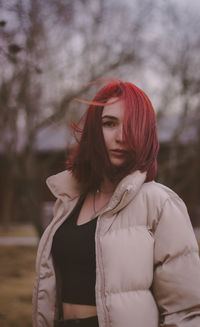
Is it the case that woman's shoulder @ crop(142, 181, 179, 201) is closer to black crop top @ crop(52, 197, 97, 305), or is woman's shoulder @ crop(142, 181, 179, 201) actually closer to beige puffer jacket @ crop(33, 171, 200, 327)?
beige puffer jacket @ crop(33, 171, 200, 327)

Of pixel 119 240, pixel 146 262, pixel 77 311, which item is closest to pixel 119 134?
pixel 119 240

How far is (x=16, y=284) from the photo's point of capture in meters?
6.78

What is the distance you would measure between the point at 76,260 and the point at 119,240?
0.29 metres

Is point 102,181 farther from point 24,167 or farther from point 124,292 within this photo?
point 24,167

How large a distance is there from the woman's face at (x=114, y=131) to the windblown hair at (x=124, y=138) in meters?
0.02

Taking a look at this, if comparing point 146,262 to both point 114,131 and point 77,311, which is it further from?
point 114,131

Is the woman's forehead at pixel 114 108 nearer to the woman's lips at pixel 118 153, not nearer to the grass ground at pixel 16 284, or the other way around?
the woman's lips at pixel 118 153

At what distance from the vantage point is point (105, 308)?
168cm

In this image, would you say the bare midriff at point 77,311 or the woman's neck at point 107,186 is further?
the woman's neck at point 107,186

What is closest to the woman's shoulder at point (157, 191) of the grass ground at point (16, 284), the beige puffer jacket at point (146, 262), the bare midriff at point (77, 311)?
the beige puffer jacket at point (146, 262)

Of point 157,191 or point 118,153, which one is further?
point 118,153

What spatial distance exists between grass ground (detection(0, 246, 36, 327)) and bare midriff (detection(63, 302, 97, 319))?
2.90 metres

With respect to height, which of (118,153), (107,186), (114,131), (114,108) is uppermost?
(114,108)

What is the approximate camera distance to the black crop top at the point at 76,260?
1.84 meters
